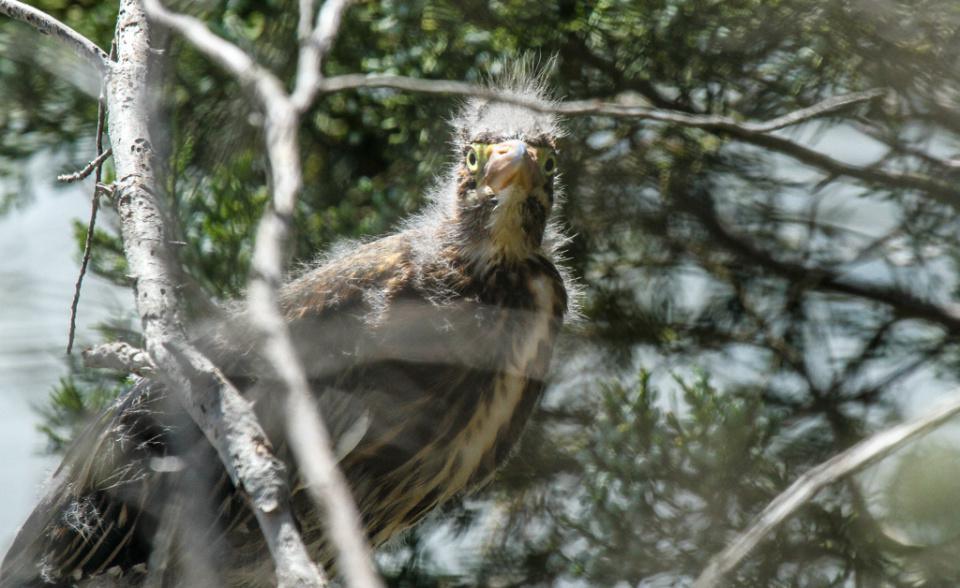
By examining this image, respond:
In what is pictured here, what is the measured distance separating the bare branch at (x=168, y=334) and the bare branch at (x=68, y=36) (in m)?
0.03

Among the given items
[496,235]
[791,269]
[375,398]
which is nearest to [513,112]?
[496,235]

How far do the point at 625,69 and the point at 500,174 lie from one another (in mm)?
558

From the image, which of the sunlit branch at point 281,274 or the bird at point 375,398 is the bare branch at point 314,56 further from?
the bird at point 375,398

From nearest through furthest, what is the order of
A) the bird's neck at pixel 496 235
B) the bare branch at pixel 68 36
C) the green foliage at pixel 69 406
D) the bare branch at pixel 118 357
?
the bare branch at pixel 118 357, the bare branch at pixel 68 36, the bird's neck at pixel 496 235, the green foliage at pixel 69 406

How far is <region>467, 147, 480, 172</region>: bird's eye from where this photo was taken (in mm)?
2367

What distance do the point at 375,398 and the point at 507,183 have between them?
0.51 m

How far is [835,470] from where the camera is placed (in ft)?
5.90

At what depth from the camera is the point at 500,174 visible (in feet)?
7.43

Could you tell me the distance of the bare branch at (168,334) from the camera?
1.12 metres

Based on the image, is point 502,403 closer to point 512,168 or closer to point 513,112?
point 512,168

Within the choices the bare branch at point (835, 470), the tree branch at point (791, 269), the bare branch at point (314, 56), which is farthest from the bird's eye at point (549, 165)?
the bare branch at point (835, 470)

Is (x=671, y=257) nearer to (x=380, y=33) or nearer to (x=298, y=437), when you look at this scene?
(x=380, y=33)

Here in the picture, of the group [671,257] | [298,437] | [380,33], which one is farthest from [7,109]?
[298,437]

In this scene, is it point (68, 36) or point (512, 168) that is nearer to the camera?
point (68, 36)
